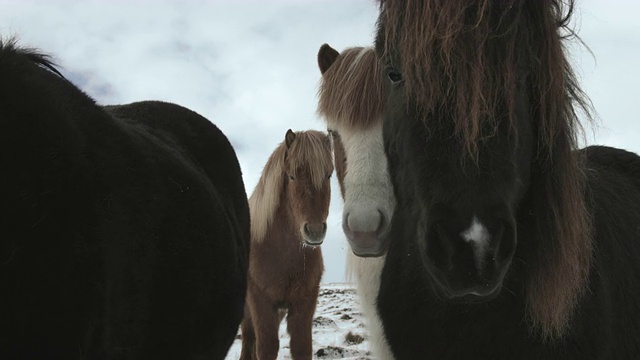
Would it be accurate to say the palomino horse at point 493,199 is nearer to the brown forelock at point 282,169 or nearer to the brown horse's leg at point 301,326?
the brown horse's leg at point 301,326

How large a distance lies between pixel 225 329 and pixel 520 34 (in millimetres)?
2232

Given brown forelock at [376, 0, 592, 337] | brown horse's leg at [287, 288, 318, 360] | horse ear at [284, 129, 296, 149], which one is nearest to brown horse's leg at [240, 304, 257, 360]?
brown horse's leg at [287, 288, 318, 360]

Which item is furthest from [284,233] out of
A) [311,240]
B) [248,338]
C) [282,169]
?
[248,338]

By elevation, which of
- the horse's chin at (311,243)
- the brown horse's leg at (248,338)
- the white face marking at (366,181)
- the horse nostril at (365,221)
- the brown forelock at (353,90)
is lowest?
the brown horse's leg at (248,338)

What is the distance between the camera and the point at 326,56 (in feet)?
11.3

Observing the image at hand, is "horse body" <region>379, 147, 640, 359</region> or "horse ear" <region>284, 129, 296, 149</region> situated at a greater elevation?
"horse ear" <region>284, 129, 296, 149</region>

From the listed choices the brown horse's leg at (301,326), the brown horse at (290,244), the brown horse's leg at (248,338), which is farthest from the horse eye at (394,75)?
the brown horse's leg at (248,338)

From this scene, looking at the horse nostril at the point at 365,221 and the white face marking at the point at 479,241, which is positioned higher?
the horse nostril at the point at 365,221

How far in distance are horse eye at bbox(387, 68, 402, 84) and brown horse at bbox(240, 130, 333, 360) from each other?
143 inches

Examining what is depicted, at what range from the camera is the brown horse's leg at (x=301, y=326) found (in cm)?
538

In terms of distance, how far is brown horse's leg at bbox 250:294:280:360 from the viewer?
5.41 m

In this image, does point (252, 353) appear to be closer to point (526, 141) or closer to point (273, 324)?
point (273, 324)

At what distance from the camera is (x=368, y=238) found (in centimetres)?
244

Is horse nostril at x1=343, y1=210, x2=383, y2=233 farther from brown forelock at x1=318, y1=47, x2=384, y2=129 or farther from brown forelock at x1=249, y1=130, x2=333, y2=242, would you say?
brown forelock at x1=249, y1=130, x2=333, y2=242
